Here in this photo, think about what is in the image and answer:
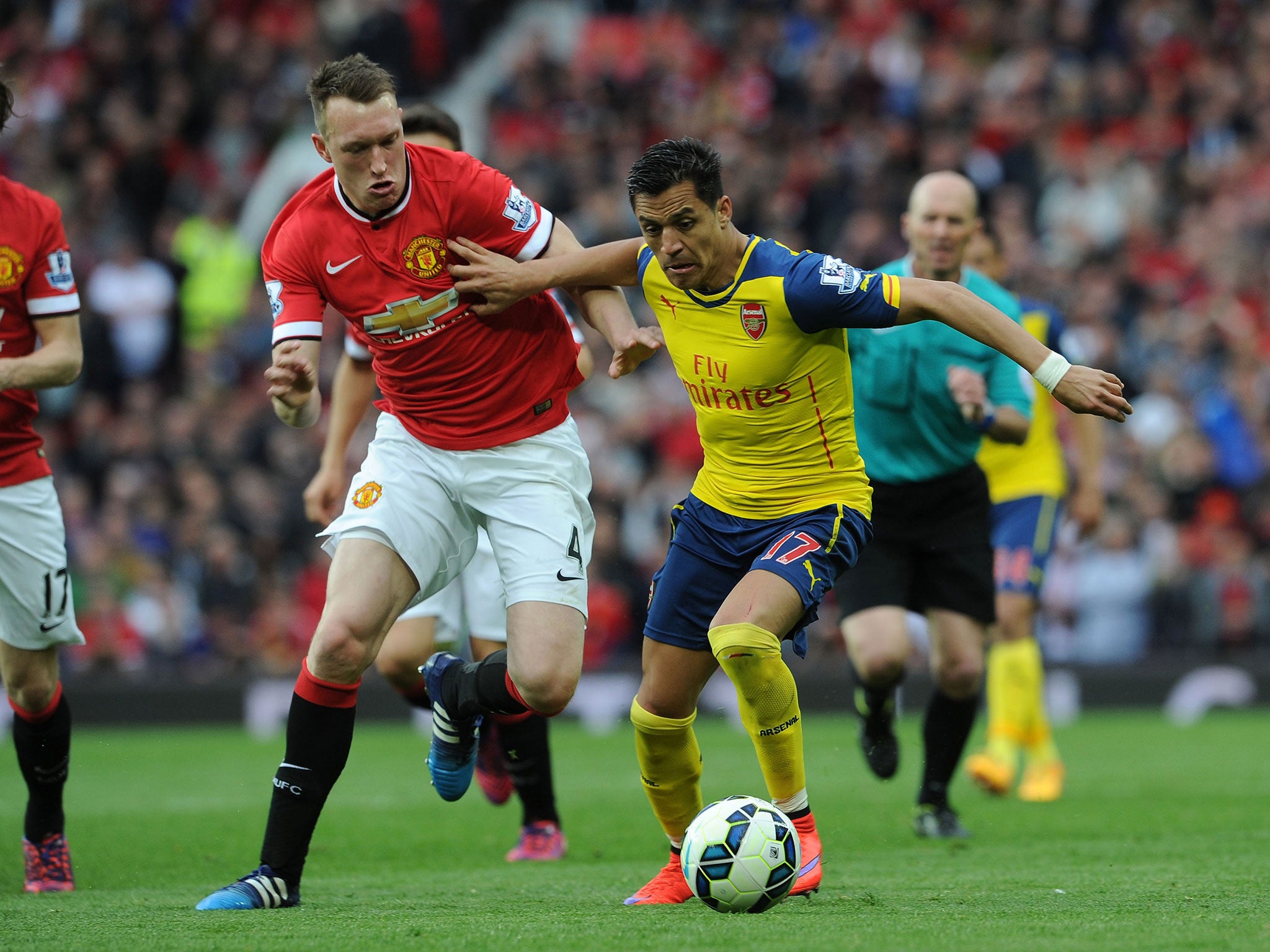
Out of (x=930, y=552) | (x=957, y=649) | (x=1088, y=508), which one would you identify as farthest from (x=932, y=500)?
(x=1088, y=508)

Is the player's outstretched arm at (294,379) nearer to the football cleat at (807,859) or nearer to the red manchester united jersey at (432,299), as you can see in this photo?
the red manchester united jersey at (432,299)

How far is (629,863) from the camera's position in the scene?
22.2 feet

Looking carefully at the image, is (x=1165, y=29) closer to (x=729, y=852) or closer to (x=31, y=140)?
(x=31, y=140)

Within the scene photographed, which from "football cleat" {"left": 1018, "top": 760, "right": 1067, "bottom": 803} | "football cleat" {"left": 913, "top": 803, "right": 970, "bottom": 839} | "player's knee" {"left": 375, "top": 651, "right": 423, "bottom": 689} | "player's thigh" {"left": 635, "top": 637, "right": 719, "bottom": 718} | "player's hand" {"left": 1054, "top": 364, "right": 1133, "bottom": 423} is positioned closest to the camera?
"player's hand" {"left": 1054, "top": 364, "right": 1133, "bottom": 423}

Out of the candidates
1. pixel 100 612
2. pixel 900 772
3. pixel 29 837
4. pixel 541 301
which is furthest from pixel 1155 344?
pixel 29 837

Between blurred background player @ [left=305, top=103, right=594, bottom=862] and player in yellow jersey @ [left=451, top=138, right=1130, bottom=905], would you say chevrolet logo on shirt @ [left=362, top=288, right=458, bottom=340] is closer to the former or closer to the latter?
player in yellow jersey @ [left=451, top=138, right=1130, bottom=905]

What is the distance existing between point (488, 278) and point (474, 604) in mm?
2030

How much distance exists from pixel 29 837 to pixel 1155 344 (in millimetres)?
12194

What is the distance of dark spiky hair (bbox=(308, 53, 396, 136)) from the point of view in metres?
5.40

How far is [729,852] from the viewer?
5039 mm

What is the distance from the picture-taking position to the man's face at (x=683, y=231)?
5348 mm

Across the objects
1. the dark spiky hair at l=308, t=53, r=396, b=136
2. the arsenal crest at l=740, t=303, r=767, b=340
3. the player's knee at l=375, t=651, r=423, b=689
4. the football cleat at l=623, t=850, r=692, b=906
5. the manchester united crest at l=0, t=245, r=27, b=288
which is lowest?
the football cleat at l=623, t=850, r=692, b=906

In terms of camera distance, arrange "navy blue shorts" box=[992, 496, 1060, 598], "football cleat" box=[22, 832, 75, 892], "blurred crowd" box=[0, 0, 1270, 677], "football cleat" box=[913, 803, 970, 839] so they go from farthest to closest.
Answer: "blurred crowd" box=[0, 0, 1270, 677] < "navy blue shorts" box=[992, 496, 1060, 598] < "football cleat" box=[913, 803, 970, 839] < "football cleat" box=[22, 832, 75, 892]

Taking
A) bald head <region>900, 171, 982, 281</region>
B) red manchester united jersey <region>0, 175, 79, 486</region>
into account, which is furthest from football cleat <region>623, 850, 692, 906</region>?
bald head <region>900, 171, 982, 281</region>
